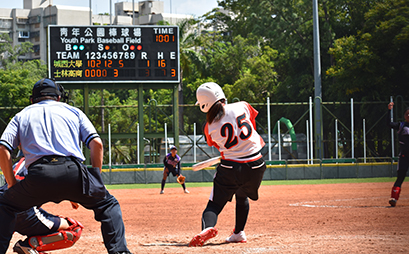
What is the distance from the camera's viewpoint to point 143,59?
2466 cm

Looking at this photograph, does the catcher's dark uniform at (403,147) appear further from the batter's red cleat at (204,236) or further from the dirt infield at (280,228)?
the batter's red cleat at (204,236)

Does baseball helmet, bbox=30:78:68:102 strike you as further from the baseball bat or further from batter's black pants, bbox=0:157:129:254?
the baseball bat

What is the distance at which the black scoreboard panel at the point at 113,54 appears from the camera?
24.1 meters

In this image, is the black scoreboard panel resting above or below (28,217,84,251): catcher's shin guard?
above

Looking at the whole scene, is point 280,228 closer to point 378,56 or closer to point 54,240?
point 54,240

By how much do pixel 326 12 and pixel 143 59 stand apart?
19673 millimetres

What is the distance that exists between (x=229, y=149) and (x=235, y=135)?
0.59ft

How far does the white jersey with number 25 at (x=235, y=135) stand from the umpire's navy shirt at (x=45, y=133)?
183 cm

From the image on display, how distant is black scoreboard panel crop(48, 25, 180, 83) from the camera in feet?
79.2

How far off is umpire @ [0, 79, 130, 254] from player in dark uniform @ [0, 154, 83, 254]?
62cm

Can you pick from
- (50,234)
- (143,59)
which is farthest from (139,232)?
(143,59)

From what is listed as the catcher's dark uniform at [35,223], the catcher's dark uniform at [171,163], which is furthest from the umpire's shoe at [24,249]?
the catcher's dark uniform at [171,163]

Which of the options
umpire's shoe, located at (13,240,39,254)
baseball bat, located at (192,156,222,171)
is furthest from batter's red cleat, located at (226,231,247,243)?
umpire's shoe, located at (13,240,39,254)

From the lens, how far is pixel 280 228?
7668 mm
